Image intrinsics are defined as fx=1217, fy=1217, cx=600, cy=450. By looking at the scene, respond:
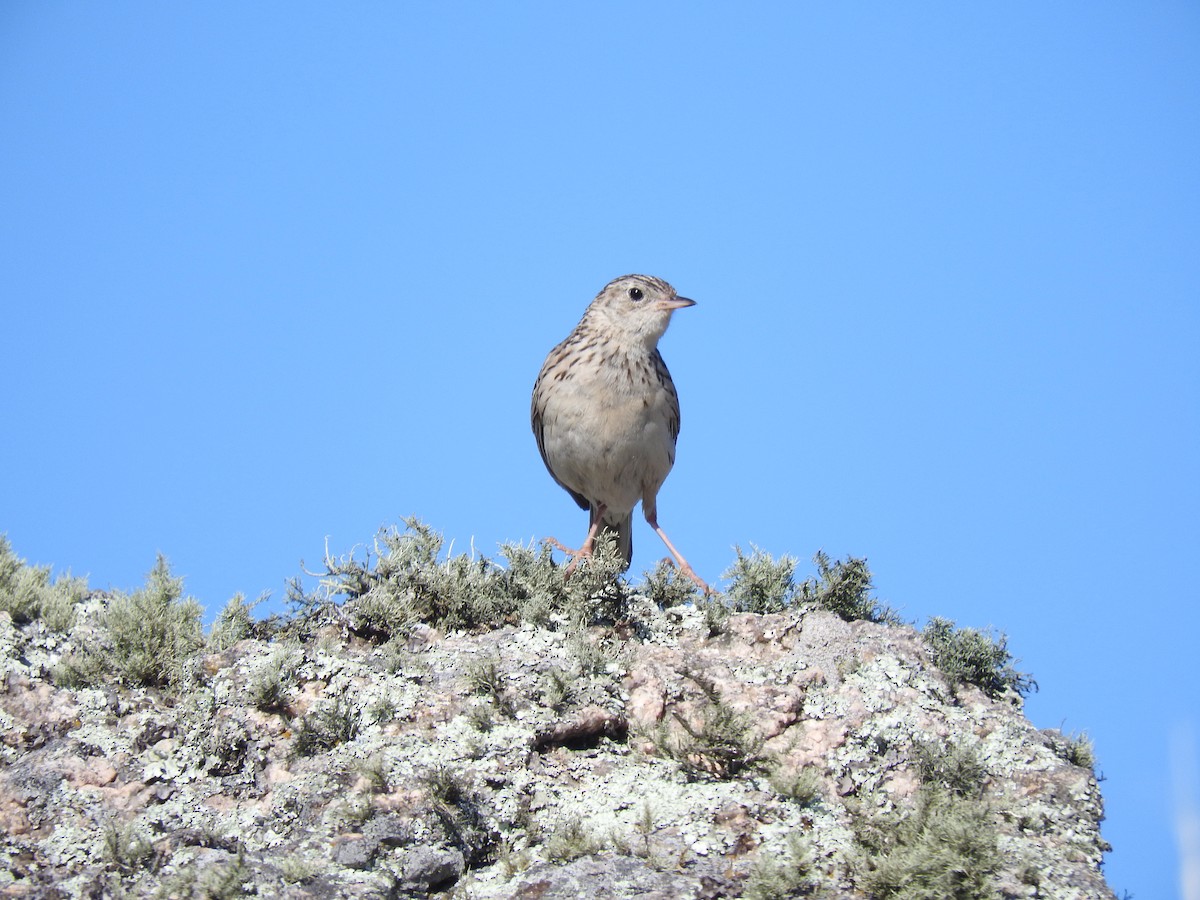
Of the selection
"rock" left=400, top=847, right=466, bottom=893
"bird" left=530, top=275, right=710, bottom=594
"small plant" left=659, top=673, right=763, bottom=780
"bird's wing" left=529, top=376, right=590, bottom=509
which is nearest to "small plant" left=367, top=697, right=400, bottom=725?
"rock" left=400, top=847, right=466, bottom=893

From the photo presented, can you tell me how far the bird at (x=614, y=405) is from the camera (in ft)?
28.2

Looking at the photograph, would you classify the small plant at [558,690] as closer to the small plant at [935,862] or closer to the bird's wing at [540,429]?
the small plant at [935,862]

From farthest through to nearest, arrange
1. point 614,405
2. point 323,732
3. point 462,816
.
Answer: point 614,405
point 323,732
point 462,816

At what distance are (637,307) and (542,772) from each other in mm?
4830

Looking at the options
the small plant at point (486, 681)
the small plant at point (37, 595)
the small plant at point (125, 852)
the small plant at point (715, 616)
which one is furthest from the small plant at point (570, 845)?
the small plant at point (37, 595)

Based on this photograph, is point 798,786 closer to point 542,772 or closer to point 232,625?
point 542,772

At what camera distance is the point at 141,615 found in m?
5.56

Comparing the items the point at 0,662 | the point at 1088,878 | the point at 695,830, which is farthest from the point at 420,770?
the point at 1088,878

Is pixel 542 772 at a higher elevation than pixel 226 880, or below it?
higher

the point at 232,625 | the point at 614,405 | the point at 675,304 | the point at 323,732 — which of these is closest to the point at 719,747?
the point at 323,732

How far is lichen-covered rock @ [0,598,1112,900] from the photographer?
13.8 ft

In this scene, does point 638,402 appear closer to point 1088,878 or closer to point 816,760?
point 816,760

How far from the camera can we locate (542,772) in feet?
15.7

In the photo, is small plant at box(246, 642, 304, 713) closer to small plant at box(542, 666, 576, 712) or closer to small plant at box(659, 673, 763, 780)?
small plant at box(542, 666, 576, 712)
